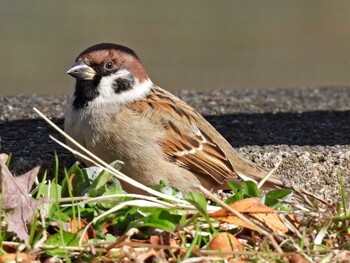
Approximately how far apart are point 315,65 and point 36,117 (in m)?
7.50

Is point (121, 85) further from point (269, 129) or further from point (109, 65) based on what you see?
point (269, 129)

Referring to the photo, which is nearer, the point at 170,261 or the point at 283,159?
the point at 170,261

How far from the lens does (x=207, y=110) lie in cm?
618

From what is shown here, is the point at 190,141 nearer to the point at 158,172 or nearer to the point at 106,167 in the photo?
the point at 158,172

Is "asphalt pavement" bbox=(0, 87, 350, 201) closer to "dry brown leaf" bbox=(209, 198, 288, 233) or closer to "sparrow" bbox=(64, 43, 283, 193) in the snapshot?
"sparrow" bbox=(64, 43, 283, 193)

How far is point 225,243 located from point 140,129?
1.18m

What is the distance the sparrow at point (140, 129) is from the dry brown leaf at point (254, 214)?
31.1 inches

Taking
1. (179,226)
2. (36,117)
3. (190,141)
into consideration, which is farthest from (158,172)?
(36,117)

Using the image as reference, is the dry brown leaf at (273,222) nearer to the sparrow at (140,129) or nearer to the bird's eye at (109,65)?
the sparrow at (140,129)

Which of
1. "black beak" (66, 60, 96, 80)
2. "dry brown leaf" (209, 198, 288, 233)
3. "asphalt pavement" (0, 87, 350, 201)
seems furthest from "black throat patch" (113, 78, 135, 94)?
"dry brown leaf" (209, 198, 288, 233)

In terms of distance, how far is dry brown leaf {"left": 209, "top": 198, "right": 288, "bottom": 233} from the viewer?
3.69m

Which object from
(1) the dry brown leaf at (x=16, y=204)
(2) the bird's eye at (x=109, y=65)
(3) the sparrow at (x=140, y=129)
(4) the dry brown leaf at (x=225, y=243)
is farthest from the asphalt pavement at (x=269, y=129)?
(1) the dry brown leaf at (x=16, y=204)

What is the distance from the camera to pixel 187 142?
4.81 metres

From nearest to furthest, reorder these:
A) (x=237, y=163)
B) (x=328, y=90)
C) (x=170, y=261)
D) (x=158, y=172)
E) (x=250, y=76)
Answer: (x=170, y=261) → (x=158, y=172) → (x=237, y=163) → (x=328, y=90) → (x=250, y=76)
